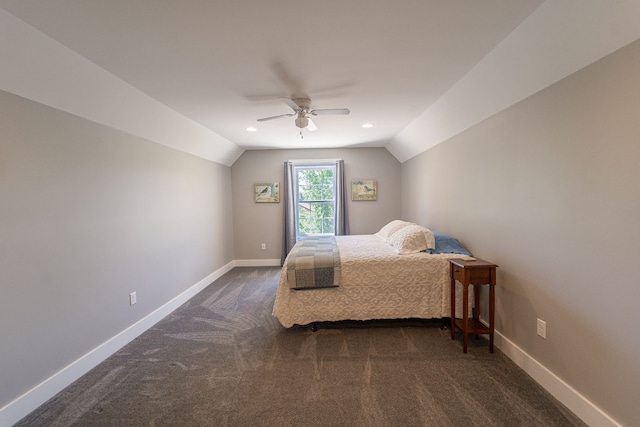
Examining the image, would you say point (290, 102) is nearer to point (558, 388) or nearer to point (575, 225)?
point (575, 225)

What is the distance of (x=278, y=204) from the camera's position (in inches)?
209

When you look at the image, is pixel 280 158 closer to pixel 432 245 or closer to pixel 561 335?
pixel 432 245

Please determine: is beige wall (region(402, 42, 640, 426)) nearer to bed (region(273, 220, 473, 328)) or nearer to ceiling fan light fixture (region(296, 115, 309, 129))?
bed (region(273, 220, 473, 328))

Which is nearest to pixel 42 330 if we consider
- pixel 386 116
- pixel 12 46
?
pixel 12 46

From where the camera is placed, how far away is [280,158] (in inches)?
207

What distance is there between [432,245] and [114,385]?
3.08 meters

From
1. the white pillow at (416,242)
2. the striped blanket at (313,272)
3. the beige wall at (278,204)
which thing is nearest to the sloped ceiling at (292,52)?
the white pillow at (416,242)

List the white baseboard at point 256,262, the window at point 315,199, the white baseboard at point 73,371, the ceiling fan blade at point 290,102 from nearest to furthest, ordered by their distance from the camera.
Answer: the white baseboard at point 73,371
the ceiling fan blade at point 290,102
the white baseboard at point 256,262
the window at point 315,199

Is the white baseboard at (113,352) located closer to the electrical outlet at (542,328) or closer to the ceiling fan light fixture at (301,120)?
the electrical outlet at (542,328)

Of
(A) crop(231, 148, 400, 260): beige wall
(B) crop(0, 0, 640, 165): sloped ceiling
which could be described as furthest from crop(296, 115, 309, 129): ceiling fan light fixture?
(A) crop(231, 148, 400, 260): beige wall

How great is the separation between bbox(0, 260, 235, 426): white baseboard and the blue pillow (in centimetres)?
316

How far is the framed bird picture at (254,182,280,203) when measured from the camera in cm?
527

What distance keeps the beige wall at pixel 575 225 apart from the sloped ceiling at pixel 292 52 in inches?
8.5

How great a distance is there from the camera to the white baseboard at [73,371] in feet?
5.26
